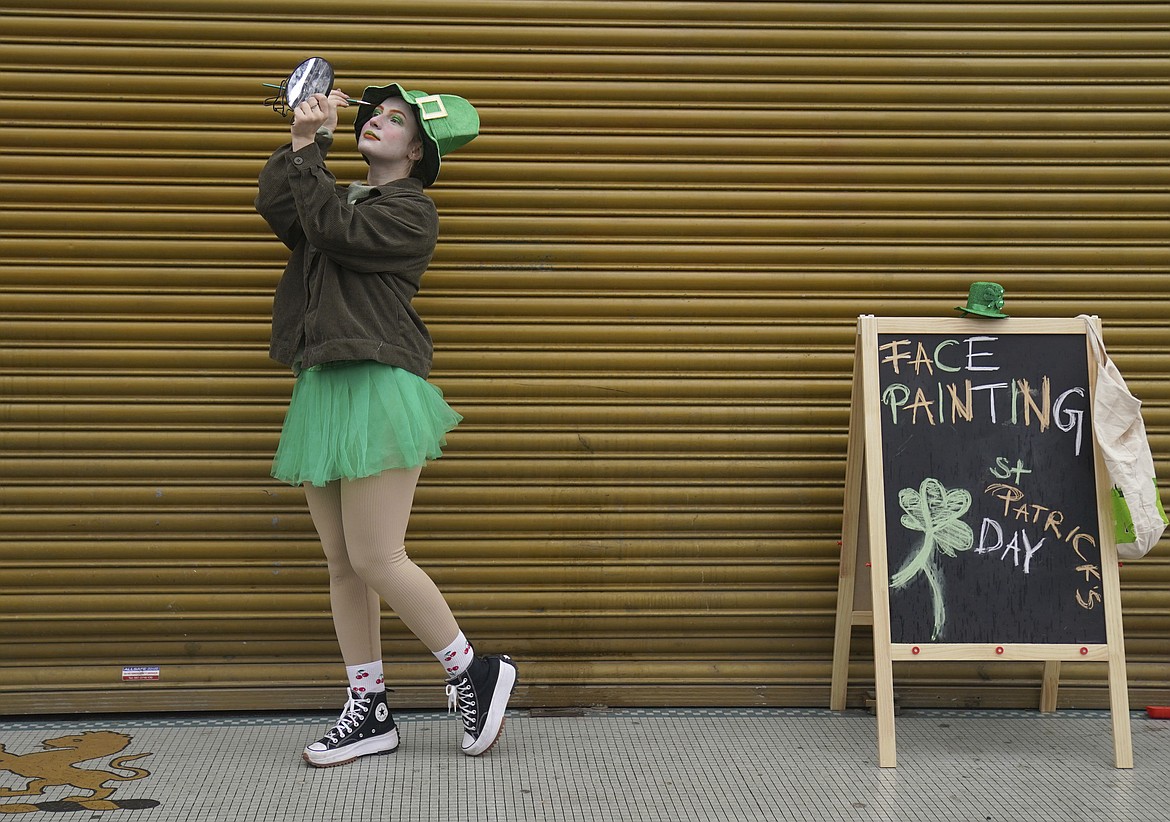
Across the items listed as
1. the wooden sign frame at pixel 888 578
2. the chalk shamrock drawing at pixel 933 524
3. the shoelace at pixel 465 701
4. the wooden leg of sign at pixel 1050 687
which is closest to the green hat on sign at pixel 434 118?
the wooden sign frame at pixel 888 578

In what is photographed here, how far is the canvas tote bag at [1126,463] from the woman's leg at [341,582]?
7.67ft

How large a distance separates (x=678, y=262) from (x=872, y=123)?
2.80 feet

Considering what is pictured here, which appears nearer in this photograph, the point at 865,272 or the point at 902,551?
the point at 902,551

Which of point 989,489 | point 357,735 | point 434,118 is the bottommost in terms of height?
point 357,735

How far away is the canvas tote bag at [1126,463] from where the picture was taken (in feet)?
11.3

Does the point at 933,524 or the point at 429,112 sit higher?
the point at 429,112

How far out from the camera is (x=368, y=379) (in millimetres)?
3373

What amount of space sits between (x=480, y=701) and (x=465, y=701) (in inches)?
1.8

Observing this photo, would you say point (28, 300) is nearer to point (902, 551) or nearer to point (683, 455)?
point (683, 455)

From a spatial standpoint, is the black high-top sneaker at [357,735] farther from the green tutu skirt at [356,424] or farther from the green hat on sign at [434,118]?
the green hat on sign at [434,118]

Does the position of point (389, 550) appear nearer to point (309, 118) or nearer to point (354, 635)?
point (354, 635)

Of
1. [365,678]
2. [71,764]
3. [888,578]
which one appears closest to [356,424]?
[365,678]

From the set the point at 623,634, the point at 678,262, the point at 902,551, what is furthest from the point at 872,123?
the point at 623,634

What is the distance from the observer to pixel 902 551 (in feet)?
11.6
